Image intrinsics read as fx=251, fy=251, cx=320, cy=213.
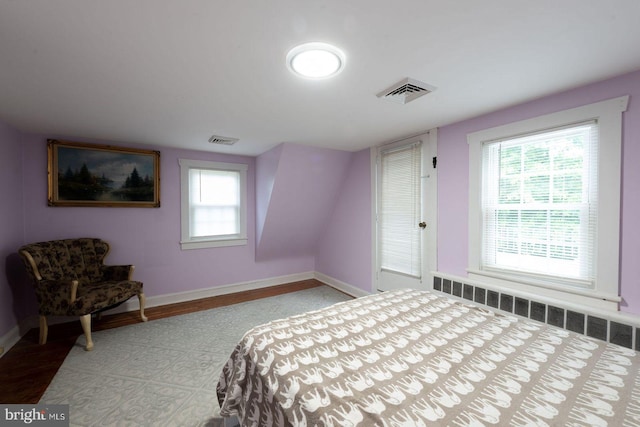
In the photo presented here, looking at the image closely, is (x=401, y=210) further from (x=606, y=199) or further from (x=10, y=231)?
(x=10, y=231)

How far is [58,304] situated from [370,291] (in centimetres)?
373

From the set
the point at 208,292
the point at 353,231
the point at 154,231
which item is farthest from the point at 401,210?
the point at 154,231

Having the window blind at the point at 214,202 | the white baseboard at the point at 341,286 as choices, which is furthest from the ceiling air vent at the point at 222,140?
the white baseboard at the point at 341,286

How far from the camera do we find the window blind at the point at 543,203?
6.28ft

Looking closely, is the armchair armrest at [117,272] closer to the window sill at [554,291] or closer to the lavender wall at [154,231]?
the lavender wall at [154,231]

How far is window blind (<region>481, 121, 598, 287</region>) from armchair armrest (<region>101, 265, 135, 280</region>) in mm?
4096

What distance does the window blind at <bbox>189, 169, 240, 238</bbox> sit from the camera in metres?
4.02

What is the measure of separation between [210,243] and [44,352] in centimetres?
209

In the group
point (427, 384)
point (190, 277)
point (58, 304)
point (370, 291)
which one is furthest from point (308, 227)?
point (427, 384)

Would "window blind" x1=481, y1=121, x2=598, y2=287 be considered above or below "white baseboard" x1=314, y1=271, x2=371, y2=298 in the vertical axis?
above

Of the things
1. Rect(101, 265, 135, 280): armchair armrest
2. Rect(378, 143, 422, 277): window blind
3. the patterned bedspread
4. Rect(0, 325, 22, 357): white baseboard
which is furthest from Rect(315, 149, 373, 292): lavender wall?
Rect(0, 325, 22, 357): white baseboard

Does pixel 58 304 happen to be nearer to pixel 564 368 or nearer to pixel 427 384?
pixel 427 384

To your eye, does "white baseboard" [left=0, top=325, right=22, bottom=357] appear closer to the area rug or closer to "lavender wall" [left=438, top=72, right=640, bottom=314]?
the area rug

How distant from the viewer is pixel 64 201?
314 centimetres
